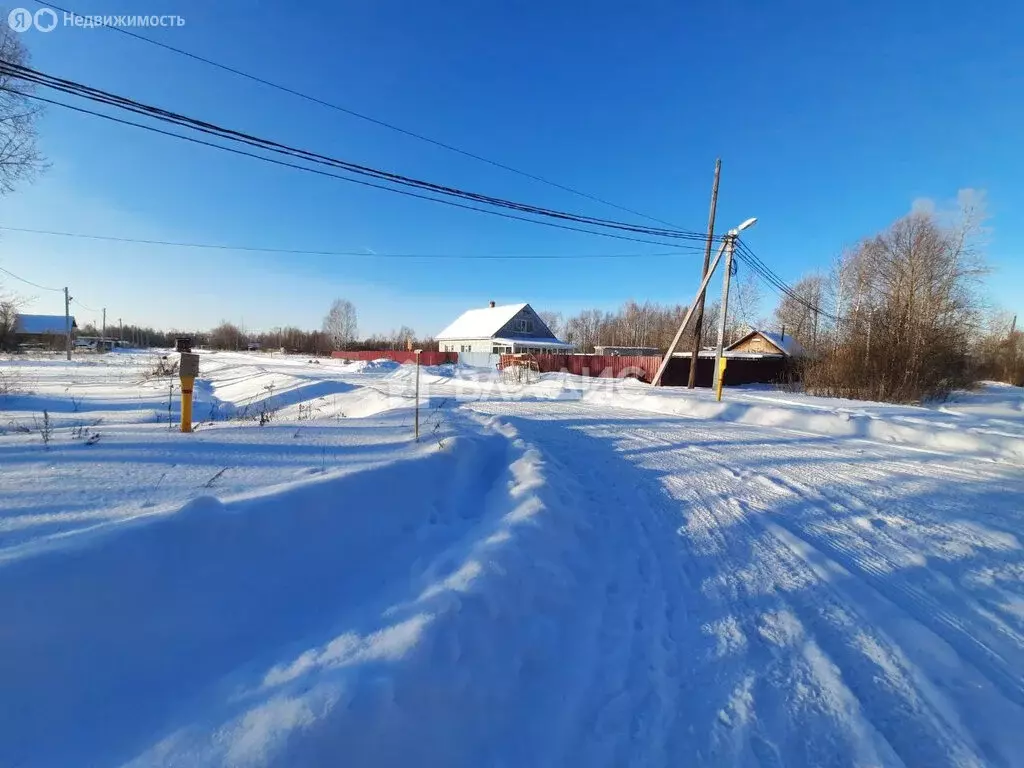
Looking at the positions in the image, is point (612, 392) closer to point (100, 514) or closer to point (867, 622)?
point (867, 622)

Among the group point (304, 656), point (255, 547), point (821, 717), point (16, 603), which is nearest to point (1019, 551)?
point (821, 717)

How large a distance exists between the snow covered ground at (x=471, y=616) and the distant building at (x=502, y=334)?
39.9 meters

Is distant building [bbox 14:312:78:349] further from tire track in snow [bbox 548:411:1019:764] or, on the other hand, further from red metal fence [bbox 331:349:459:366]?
tire track in snow [bbox 548:411:1019:764]

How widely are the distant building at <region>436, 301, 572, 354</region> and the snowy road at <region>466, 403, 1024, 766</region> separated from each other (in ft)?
129

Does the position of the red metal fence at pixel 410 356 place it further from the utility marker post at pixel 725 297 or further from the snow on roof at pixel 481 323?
the utility marker post at pixel 725 297

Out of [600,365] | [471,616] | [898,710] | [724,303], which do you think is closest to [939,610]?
[898,710]

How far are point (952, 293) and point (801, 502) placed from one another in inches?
1256

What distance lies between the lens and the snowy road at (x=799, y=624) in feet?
7.04

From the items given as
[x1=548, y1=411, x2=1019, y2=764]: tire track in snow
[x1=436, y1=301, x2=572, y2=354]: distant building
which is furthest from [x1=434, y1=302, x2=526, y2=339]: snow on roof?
[x1=548, y1=411, x2=1019, y2=764]: tire track in snow

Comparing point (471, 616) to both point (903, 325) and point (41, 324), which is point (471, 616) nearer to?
point (903, 325)

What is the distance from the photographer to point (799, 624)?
2.99m

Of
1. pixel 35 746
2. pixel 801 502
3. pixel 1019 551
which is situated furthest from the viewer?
pixel 801 502

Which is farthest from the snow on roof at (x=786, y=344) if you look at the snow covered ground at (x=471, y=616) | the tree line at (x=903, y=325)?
the snow covered ground at (x=471, y=616)

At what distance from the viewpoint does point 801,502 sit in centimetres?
534
